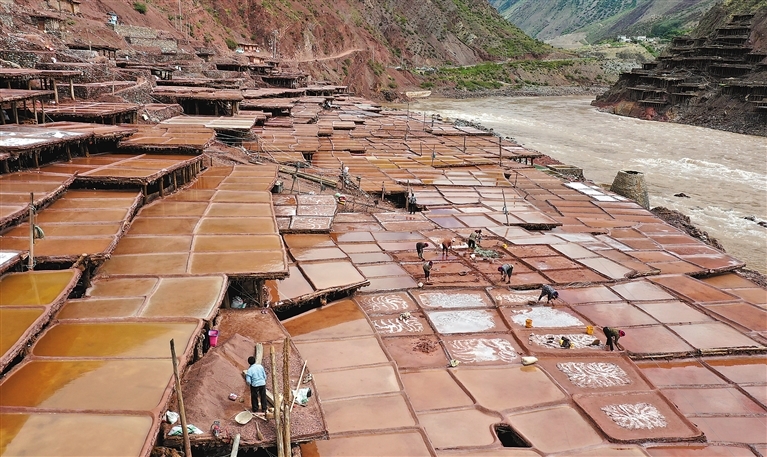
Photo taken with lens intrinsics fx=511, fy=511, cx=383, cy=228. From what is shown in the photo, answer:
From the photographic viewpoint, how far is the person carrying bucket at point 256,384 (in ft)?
19.6

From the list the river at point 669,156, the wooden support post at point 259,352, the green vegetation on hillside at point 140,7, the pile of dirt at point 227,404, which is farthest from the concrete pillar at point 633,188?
the green vegetation on hillside at point 140,7

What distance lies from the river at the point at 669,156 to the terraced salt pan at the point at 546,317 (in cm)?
1398

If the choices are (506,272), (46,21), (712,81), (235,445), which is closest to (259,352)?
(235,445)

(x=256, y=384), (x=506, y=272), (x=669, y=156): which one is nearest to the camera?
(x=256, y=384)

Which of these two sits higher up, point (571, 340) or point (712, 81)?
point (712, 81)

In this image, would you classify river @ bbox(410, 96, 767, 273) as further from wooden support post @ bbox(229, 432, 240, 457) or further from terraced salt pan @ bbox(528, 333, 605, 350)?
wooden support post @ bbox(229, 432, 240, 457)

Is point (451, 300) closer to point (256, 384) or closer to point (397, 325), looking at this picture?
point (397, 325)

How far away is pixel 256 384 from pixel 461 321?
196 inches

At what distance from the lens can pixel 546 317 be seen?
33.8 ft

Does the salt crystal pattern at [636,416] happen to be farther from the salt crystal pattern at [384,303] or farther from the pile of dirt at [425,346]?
the salt crystal pattern at [384,303]

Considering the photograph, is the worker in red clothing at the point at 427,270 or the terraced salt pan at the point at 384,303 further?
the worker in red clothing at the point at 427,270

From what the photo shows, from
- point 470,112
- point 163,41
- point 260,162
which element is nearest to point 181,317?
point 260,162

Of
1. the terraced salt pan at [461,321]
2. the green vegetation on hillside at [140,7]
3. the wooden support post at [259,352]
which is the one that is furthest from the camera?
the green vegetation on hillside at [140,7]

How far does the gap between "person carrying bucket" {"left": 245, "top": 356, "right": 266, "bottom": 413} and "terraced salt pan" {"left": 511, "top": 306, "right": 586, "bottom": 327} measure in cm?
561
